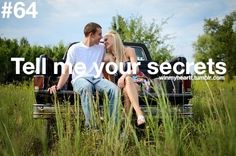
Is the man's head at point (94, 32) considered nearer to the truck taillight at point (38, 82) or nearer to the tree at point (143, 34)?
the truck taillight at point (38, 82)

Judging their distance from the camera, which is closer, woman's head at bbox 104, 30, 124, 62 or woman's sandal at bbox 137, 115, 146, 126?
woman's sandal at bbox 137, 115, 146, 126

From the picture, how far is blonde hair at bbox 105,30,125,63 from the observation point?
294cm

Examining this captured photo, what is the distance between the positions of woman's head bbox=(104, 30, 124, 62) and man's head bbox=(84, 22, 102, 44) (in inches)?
3.0

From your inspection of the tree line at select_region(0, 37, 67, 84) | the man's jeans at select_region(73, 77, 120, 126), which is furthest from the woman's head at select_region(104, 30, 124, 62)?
the tree line at select_region(0, 37, 67, 84)

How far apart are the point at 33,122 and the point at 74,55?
0.48 metres

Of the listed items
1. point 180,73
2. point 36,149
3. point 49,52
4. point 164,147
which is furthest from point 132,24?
point 164,147

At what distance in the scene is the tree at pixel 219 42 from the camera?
11.7 ft

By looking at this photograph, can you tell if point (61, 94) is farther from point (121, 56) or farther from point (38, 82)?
point (121, 56)

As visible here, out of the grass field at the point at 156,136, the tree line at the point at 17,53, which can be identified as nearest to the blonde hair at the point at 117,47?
the grass field at the point at 156,136

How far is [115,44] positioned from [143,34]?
286cm

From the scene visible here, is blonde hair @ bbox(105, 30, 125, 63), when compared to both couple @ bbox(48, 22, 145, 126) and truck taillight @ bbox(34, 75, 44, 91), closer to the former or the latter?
couple @ bbox(48, 22, 145, 126)

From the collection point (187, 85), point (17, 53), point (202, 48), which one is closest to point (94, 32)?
point (187, 85)

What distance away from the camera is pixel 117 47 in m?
2.94

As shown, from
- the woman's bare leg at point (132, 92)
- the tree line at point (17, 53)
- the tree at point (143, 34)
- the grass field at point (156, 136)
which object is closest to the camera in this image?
the grass field at point (156, 136)
